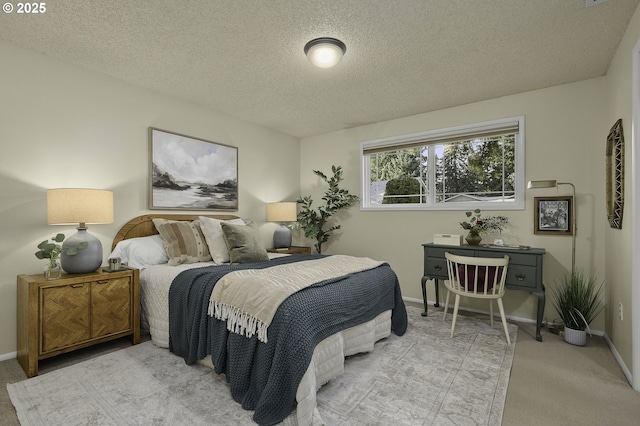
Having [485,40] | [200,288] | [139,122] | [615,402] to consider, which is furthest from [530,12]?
[139,122]

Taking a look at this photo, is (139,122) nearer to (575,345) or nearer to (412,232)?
(412,232)

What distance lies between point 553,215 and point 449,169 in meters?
1.24

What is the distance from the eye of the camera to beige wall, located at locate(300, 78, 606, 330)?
3061 millimetres

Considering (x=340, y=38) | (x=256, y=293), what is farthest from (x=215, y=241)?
(x=340, y=38)

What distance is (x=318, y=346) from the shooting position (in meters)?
1.90

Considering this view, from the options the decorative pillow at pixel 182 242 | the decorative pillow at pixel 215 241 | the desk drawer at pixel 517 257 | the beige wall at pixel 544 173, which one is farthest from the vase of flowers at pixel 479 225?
the decorative pillow at pixel 182 242

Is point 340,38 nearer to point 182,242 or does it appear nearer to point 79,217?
point 182,242

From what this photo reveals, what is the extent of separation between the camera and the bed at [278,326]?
1676 mm

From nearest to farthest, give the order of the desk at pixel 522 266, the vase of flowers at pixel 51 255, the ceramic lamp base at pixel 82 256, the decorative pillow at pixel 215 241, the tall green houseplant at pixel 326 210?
the vase of flowers at pixel 51 255, the ceramic lamp base at pixel 82 256, the desk at pixel 522 266, the decorative pillow at pixel 215 241, the tall green houseplant at pixel 326 210

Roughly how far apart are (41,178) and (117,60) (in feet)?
3.96

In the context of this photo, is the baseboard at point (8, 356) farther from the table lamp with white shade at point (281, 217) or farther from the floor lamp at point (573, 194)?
the floor lamp at point (573, 194)

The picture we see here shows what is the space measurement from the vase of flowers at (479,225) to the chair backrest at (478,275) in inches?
20.4

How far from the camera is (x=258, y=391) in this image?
1.78 m

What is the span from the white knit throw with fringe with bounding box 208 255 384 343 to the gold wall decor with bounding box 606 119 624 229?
87.7 inches
